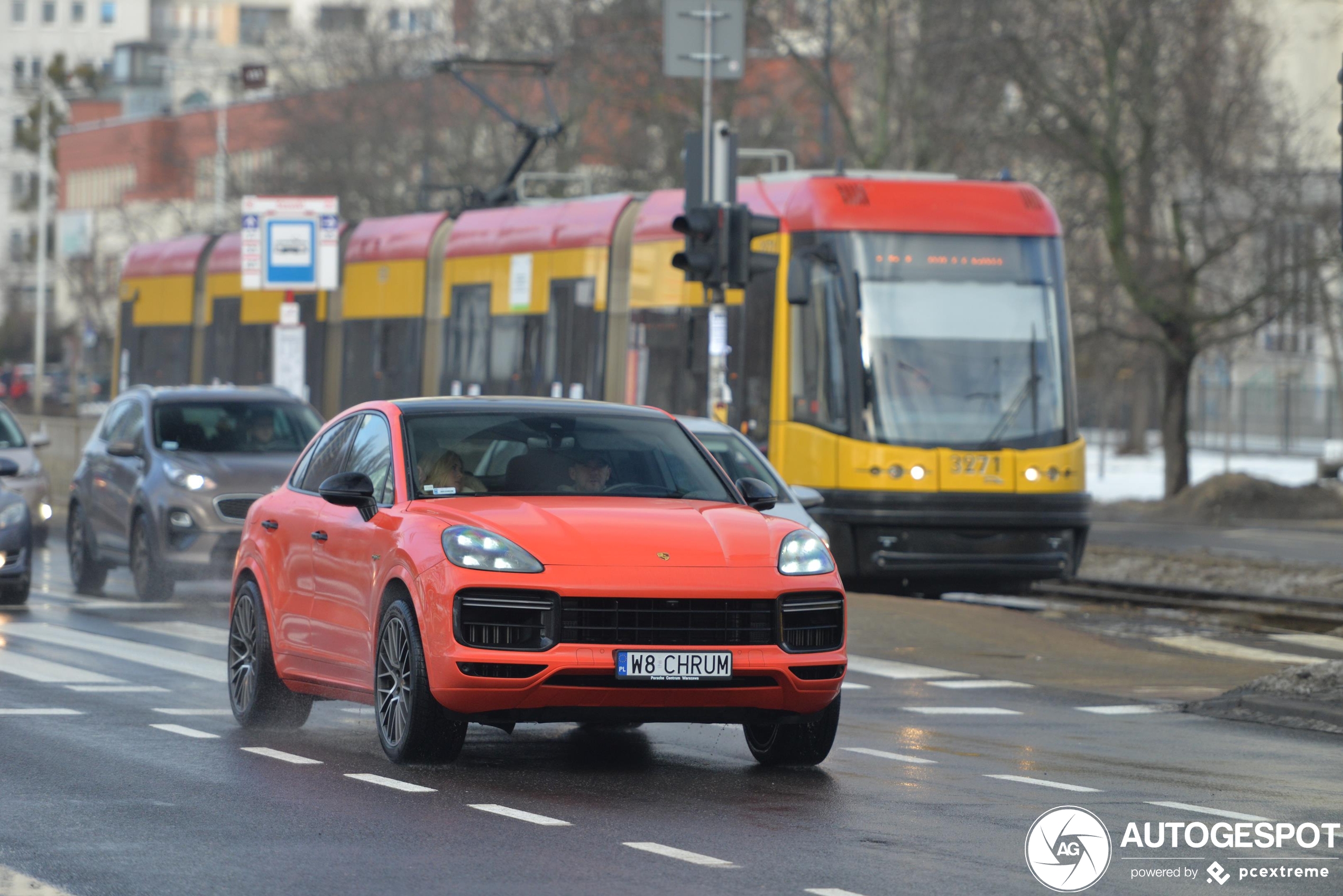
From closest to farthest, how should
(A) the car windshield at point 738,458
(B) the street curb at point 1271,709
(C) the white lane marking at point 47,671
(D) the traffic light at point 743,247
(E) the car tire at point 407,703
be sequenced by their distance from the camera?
1. (E) the car tire at point 407,703
2. (B) the street curb at point 1271,709
3. (C) the white lane marking at point 47,671
4. (A) the car windshield at point 738,458
5. (D) the traffic light at point 743,247

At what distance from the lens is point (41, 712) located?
39.4 ft

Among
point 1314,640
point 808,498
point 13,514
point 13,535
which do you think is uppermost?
point 808,498

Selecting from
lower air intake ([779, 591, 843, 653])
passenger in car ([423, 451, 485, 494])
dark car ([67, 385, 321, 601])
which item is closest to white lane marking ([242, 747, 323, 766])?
passenger in car ([423, 451, 485, 494])

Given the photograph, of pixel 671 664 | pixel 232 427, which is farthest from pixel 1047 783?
pixel 232 427

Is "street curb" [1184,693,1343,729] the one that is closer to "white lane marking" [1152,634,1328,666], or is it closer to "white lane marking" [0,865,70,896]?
"white lane marking" [1152,634,1328,666]

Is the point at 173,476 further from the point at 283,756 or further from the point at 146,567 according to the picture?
the point at 283,756

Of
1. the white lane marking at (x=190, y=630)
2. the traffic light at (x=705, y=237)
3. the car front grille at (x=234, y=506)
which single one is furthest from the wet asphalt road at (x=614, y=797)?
the traffic light at (x=705, y=237)

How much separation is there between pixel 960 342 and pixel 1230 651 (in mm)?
4657

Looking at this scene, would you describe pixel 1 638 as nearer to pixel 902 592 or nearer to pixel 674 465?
pixel 674 465

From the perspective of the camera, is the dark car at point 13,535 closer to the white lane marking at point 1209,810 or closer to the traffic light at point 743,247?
the traffic light at point 743,247

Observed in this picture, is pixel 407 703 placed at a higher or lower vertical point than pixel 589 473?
lower

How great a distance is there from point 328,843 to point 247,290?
2888cm

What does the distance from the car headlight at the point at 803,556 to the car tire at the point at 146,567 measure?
10.5m

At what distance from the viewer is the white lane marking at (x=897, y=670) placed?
15.5 metres
